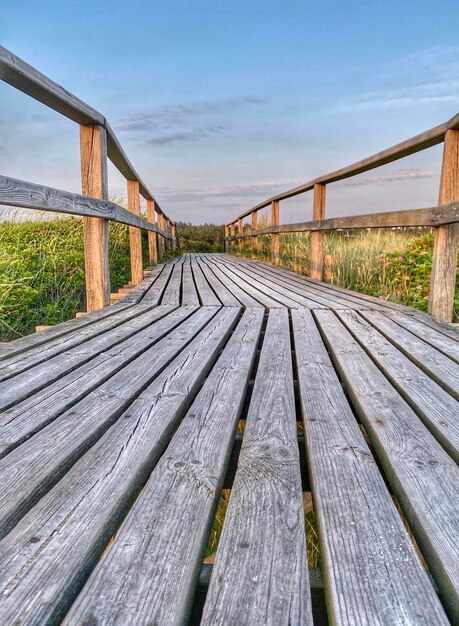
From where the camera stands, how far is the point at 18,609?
0.62m

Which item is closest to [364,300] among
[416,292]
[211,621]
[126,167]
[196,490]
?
[416,292]

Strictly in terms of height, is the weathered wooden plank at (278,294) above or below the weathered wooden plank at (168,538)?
above

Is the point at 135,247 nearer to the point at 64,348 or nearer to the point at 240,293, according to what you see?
the point at 240,293

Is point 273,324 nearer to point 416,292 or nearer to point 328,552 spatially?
Answer: point 328,552

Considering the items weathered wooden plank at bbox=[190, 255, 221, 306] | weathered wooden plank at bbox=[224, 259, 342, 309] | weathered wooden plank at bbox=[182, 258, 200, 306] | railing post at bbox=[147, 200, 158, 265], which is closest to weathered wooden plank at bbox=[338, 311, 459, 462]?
weathered wooden plank at bbox=[224, 259, 342, 309]

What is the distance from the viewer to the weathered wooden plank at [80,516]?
2.11 ft

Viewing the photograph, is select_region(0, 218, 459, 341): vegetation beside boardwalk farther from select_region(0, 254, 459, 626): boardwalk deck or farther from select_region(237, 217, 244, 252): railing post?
select_region(237, 217, 244, 252): railing post

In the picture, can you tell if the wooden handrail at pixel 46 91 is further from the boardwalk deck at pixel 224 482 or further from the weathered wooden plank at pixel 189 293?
the weathered wooden plank at pixel 189 293

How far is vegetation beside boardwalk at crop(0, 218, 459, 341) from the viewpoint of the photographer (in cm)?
413

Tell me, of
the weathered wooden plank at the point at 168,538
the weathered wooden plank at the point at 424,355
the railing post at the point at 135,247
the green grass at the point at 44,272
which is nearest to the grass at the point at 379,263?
the weathered wooden plank at the point at 424,355

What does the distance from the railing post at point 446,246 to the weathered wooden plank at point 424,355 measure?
1.23 feet

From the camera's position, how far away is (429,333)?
8.00 feet

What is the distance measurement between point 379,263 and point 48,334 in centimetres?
467

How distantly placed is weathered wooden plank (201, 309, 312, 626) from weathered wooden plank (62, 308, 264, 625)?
0.04 metres
